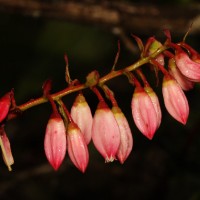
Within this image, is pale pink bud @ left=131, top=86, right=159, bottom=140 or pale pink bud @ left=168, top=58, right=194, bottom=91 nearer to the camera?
pale pink bud @ left=131, top=86, right=159, bottom=140

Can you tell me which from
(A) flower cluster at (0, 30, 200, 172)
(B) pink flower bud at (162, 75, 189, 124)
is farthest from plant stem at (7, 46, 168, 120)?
(B) pink flower bud at (162, 75, 189, 124)

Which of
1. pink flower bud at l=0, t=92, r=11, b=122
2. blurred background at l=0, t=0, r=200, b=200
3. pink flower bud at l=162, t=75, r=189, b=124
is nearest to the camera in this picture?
pink flower bud at l=0, t=92, r=11, b=122

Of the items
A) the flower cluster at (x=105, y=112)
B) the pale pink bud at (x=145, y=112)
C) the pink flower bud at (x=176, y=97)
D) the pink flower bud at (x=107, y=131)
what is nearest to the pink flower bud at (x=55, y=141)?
the flower cluster at (x=105, y=112)

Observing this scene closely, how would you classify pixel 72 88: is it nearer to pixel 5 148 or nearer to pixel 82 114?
pixel 82 114

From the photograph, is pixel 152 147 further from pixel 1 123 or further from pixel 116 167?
pixel 1 123

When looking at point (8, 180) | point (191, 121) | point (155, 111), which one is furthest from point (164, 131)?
point (155, 111)

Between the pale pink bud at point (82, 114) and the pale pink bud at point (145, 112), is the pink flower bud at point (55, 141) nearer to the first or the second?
the pale pink bud at point (82, 114)

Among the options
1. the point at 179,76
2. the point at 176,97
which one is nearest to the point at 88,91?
the point at 179,76

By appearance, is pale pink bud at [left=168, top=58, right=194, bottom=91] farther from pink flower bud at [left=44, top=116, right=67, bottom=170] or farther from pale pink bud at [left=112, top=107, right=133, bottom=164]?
pink flower bud at [left=44, top=116, right=67, bottom=170]

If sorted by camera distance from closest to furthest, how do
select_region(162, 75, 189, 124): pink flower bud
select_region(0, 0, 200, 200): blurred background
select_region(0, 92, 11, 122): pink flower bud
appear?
1. select_region(0, 92, 11, 122): pink flower bud
2. select_region(162, 75, 189, 124): pink flower bud
3. select_region(0, 0, 200, 200): blurred background
